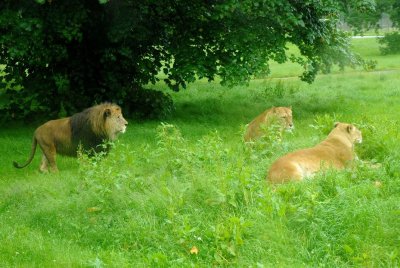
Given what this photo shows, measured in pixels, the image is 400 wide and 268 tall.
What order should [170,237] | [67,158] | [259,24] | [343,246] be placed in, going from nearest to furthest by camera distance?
[343,246]
[170,237]
[67,158]
[259,24]

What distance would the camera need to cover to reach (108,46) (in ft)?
49.3

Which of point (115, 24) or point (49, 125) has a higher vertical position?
point (115, 24)

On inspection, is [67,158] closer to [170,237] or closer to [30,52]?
[30,52]

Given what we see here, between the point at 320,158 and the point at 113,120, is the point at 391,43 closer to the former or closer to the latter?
the point at 113,120

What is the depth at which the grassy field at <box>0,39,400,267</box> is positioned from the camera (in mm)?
6508

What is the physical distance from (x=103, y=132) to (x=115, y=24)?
4.00 metres

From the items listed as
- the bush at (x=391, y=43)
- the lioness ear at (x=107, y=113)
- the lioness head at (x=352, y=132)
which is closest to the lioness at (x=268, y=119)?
the lioness head at (x=352, y=132)

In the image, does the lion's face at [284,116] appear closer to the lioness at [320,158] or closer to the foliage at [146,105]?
the lioness at [320,158]

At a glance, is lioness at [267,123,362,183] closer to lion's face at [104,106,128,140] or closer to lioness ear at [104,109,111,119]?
lion's face at [104,106,128,140]

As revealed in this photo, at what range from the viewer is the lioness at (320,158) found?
8.40 meters

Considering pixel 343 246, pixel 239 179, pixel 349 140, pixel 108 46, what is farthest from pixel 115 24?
pixel 343 246

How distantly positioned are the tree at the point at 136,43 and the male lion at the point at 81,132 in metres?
2.46

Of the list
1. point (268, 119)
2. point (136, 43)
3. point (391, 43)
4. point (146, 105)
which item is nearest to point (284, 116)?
point (268, 119)

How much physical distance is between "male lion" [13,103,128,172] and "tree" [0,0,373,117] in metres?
Result: 2.46
